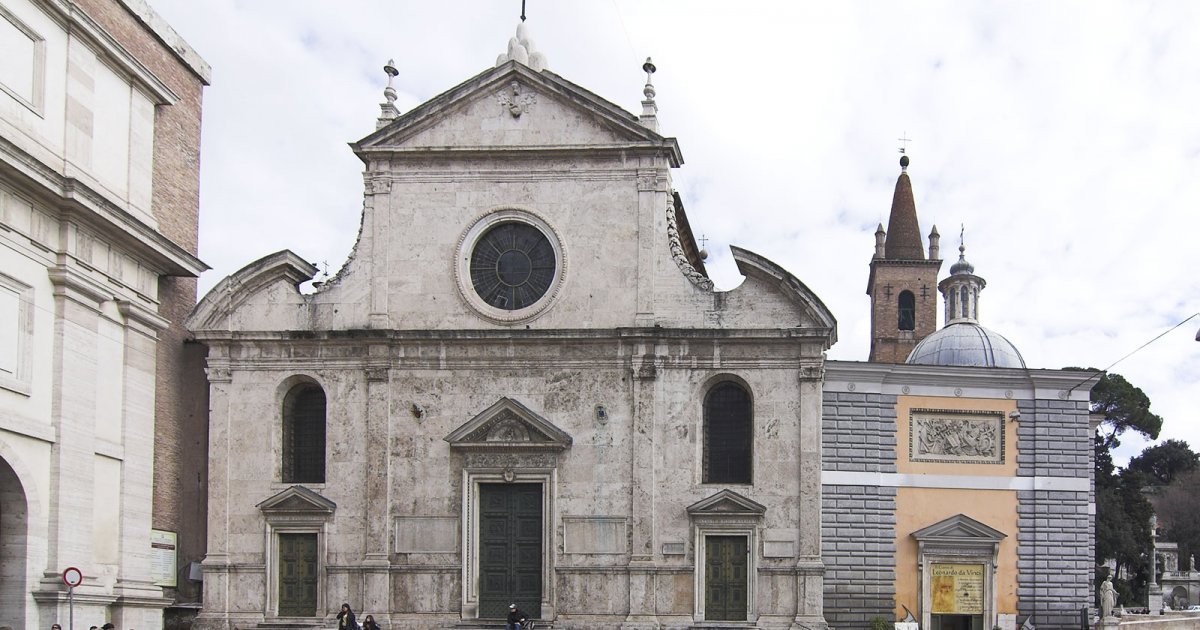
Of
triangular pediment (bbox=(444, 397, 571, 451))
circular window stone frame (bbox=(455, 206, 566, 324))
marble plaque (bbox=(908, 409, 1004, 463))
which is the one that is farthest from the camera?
marble plaque (bbox=(908, 409, 1004, 463))

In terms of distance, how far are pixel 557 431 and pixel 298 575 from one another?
575 centimetres

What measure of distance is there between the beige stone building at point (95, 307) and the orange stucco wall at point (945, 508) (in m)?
14.3

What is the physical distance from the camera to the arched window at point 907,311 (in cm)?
6159

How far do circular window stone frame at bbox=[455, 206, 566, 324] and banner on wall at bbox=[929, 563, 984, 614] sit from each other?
9747 millimetres

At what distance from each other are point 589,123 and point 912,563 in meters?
11.2

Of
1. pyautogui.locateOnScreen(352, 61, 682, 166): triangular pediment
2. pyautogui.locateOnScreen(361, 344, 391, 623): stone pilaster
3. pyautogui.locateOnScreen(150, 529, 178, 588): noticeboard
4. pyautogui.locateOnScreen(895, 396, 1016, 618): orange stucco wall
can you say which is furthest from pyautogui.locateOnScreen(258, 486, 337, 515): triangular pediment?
pyautogui.locateOnScreen(895, 396, 1016, 618): orange stucco wall

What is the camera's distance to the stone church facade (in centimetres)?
2627

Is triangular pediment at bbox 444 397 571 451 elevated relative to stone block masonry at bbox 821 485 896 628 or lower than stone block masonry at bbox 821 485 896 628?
elevated

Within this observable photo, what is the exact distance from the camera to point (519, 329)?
2703cm

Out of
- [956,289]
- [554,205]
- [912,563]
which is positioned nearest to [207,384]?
[554,205]

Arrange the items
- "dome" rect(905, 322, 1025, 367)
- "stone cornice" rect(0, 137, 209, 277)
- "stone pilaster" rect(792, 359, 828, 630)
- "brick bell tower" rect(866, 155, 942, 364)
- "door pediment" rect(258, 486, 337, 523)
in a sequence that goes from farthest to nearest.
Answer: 1. "brick bell tower" rect(866, 155, 942, 364)
2. "dome" rect(905, 322, 1025, 367)
3. "door pediment" rect(258, 486, 337, 523)
4. "stone pilaster" rect(792, 359, 828, 630)
5. "stone cornice" rect(0, 137, 209, 277)

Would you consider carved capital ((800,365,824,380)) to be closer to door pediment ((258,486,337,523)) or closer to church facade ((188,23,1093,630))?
church facade ((188,23,1093,630))

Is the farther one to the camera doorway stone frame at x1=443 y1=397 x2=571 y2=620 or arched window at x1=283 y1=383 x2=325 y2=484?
arched window at x1=283 y1=383 x2=325 y2=484

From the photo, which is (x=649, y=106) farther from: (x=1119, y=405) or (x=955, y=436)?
(x=1119, y=405)
